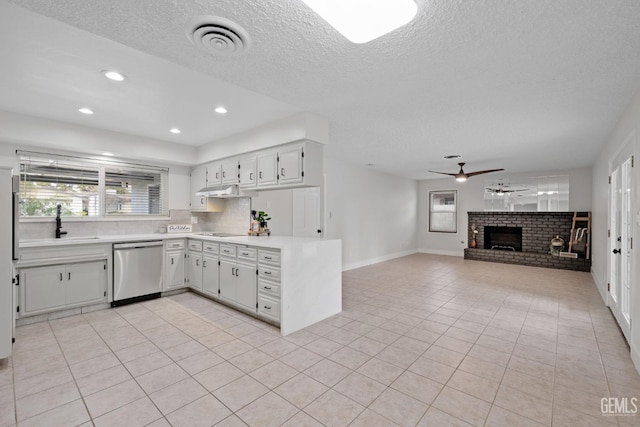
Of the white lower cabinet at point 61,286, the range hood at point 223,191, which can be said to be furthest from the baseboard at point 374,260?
the white lower cabinet at point 61,286

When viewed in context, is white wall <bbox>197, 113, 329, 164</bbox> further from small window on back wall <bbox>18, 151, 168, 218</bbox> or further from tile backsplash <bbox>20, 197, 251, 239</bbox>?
small window on back wall <bbox>18, 151, 168, 218</bbox>

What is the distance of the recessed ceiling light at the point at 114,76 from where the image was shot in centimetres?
246

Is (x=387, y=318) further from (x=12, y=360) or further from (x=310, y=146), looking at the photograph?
(x=12, y=360)

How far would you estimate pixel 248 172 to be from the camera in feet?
13.7

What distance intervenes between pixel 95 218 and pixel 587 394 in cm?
582

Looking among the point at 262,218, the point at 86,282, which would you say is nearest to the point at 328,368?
the point at 262,218

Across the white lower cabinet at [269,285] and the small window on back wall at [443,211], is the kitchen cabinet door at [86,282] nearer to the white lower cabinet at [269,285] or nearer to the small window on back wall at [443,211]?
the white lower cabinet at [269,285]

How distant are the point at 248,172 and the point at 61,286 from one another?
2.63m

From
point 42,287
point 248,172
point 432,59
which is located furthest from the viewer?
point 248,172

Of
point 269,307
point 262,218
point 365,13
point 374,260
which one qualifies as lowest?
point 374,260

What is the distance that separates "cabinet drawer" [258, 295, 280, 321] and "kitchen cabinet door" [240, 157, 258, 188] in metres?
1.62

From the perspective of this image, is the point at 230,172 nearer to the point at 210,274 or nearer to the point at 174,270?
the point at 210,274

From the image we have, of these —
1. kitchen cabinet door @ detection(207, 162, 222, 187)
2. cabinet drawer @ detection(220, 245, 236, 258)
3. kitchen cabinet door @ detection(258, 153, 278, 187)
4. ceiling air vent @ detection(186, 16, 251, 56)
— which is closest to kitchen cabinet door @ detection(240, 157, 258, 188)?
kitchen cabinet door @ detection(258, 153, 278, 187)

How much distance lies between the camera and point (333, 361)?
8.21 feet
